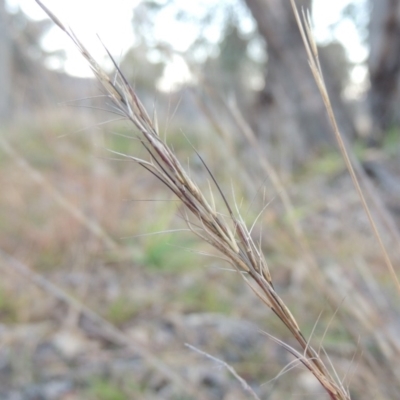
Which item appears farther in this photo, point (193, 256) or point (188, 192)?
point (193, 256)

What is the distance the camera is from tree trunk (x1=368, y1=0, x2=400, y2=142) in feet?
8.46

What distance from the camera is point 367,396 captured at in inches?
32.0

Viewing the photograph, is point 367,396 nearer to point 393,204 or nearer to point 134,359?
point 134,359

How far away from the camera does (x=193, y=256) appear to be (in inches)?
65.1

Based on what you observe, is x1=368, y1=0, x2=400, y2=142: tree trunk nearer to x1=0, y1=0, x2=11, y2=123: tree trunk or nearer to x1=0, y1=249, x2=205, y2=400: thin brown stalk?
x1=0, y1=249, x2=205, y2=400: thin brown stalk

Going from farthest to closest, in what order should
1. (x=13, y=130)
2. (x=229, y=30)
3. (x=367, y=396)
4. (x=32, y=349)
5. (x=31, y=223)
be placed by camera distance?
1. (x=229, y=30)
2. (x=13, y=130)
3. (x=31, y=223)
4. (x=32, y=349)
5. (x=367, y=396)

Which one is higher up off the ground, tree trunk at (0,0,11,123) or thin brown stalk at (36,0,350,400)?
tree trunk at (0,0,11,123)

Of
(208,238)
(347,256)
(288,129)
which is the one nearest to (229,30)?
(288,129)

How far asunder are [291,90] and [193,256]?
6.24 feet

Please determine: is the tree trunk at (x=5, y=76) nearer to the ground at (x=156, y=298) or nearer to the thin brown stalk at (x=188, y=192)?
the ground at (x=156, y=298)

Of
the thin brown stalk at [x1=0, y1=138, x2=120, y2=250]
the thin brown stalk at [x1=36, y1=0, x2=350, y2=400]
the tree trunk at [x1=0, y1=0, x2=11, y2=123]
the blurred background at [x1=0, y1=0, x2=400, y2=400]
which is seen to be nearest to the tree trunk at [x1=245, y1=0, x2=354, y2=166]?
the blurred background at [x1=0, y1=0, x2=400, y2=400]

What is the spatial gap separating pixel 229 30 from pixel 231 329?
464cm

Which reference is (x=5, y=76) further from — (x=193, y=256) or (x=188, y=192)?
(x=188, y=192)

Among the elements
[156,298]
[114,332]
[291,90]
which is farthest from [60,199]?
[291,90]
